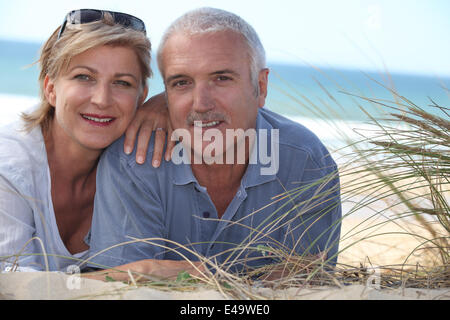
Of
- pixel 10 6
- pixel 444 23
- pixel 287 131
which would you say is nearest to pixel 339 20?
pixel 444 23

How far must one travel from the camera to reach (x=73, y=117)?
2707 millimetres

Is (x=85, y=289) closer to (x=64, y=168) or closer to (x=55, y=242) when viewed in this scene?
(x=55, y=242)

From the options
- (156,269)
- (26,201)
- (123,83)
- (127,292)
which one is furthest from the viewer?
(123,83)

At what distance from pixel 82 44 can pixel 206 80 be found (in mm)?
675

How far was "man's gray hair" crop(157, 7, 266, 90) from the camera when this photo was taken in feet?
8.57

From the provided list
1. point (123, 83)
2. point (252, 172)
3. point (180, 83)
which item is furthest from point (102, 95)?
point (252, 172)

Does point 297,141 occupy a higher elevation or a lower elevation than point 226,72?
lower

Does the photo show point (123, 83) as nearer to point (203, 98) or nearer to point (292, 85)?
point (203, 98)

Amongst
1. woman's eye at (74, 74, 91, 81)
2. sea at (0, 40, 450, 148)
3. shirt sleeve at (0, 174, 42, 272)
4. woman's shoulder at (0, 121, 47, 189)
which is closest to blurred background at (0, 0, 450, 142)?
sea at (0, 40, 450, 148)

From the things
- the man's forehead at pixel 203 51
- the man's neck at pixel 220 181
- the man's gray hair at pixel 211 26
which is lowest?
the man's neck at pixel 220 181

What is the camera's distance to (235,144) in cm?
278

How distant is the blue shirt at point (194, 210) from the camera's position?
2410mm

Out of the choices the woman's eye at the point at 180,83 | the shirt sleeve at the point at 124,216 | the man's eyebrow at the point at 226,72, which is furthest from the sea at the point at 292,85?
the shirt sleeve at the point at 124,216

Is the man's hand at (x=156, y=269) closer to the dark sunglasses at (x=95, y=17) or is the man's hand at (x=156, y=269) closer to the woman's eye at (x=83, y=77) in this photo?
the woman's eye at (x=83, y=77)
